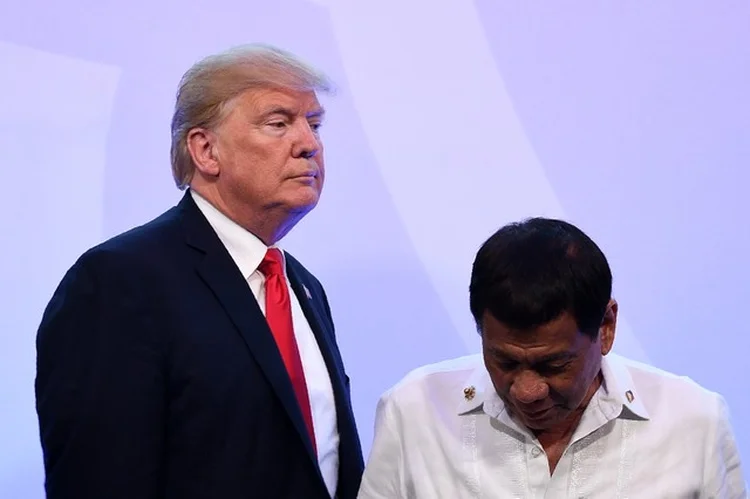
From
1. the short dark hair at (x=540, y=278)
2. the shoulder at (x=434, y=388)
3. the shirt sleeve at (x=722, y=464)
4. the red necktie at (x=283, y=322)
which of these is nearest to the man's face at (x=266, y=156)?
the red necktie at (x=283, y=322)

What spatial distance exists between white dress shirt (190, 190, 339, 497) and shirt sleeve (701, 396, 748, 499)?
0.74 m

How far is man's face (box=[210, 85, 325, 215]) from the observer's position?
2305 mm

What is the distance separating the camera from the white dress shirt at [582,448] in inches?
72.6

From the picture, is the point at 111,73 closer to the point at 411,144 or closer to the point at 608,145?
the point at 411,144

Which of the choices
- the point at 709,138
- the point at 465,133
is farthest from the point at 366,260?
the point at 709,138

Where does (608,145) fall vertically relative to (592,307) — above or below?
above

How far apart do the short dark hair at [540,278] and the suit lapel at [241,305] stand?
515 mm

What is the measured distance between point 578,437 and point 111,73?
58.5 inches

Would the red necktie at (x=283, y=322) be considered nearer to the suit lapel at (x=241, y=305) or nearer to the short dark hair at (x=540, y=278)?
the suit lapel at (x=241, y=305)

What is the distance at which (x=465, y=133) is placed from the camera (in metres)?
2.88

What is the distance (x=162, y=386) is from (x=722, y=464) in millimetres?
938

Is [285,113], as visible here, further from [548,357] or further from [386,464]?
[548,357]

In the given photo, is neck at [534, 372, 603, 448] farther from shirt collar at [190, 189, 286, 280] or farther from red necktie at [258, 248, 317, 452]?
shirt collar at [190, 189, 286, 280]

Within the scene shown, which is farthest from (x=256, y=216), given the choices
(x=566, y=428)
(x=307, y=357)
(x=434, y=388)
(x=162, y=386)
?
(x=566, y=428)
